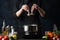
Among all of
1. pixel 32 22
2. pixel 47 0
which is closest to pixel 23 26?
pixel 32 22

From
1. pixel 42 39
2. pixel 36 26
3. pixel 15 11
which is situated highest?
pixel 15 11

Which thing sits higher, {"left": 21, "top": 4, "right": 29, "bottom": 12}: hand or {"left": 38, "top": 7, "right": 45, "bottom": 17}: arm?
{"left": 21, "top": 4, "right": 29, "bottom": 12}: hand

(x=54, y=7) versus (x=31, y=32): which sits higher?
(x=54, y=7)

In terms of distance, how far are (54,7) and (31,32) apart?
35 centimetres

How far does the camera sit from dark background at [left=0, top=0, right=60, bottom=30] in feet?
7.10

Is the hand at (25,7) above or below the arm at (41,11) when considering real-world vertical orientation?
above

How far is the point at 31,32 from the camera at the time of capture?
213 centimetres

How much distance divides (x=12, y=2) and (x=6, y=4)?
0.07m

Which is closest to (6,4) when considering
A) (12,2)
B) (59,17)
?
(12,2)

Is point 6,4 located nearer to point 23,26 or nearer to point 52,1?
point 23,26

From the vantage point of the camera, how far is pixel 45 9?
2166mm

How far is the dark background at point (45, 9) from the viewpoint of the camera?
2.16 meters

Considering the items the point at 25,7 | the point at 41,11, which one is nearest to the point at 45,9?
the point at 41,11

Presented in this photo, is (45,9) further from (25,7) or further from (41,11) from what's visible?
(25,7)
